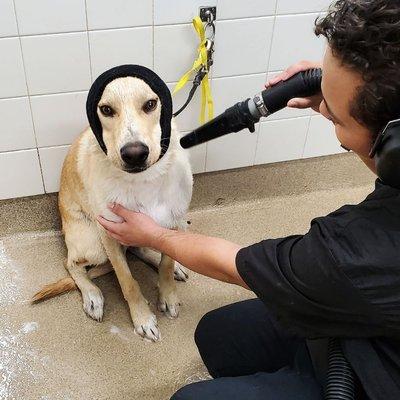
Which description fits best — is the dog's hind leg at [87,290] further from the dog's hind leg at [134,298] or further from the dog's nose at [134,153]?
the dog's nose at [134,153]

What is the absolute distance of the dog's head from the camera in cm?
135

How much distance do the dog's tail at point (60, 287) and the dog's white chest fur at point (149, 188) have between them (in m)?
0.39

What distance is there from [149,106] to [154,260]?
2.57ft

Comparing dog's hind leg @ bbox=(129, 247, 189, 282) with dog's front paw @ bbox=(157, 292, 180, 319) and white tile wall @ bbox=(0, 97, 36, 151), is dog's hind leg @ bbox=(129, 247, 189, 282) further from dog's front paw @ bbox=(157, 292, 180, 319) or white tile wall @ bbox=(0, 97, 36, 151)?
white tile wall @ bbox=(0, 97, 36, 151)

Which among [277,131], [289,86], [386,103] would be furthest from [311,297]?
[277,131]

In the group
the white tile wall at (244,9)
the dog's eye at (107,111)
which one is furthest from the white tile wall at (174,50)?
the dog's eye at (107,111)

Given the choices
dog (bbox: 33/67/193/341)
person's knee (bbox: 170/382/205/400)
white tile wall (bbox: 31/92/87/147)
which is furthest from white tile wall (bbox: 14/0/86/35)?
person's knee (bbox: 170/382/205/400)

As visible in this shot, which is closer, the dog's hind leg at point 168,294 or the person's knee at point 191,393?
the person's knee at point 191,393

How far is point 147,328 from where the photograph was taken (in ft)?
5.67

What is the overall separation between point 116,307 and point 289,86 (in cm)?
102

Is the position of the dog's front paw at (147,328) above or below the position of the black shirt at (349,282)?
below

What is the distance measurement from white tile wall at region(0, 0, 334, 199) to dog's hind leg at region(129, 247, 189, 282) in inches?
16.8

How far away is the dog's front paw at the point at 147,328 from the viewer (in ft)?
5.67

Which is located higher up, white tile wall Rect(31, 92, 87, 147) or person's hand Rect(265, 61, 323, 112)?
person's hand Rect(265, 61, 323, 112)
